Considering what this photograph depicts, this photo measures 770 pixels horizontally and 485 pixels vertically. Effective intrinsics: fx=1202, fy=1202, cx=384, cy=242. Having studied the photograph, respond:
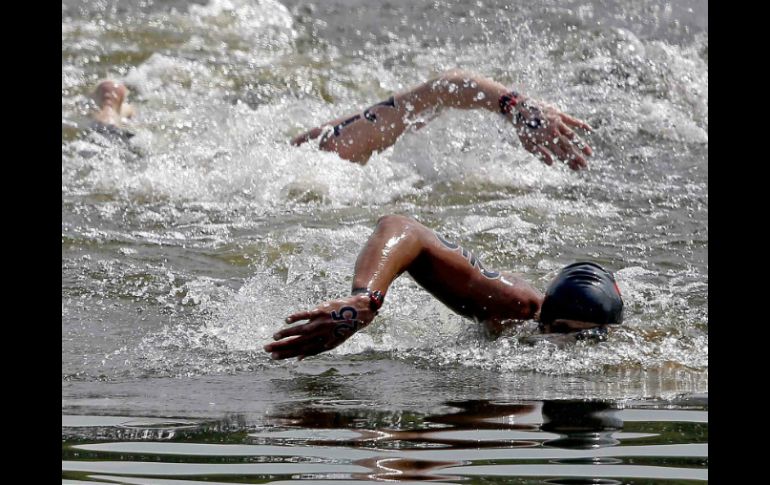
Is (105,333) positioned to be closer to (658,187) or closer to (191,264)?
(191,264)

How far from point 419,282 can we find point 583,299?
720 mm

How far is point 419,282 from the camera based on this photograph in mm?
5309

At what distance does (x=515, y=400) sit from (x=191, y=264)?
285 centimetres

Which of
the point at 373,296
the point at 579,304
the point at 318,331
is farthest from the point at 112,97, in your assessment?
the point at 318,331

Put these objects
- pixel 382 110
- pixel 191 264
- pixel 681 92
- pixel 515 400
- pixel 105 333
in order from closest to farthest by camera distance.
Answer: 1. pixel 515 400
2. pixel 105 333
3. pixel 191 264
4. pixel 382 110
5. pixel 681 92

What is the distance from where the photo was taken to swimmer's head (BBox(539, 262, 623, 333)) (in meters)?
5.14

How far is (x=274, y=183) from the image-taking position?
26.9ft

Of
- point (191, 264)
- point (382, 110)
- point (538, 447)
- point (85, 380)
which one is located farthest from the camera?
point (382, 110)

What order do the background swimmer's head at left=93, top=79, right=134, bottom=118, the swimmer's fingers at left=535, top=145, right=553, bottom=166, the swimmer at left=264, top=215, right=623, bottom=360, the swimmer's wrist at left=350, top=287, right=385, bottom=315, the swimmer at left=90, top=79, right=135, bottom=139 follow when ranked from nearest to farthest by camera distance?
the swimmer's wrist at left=350, top=287, right=385, bottom=315 → the swimmer at left=264, top=215, right=623, bottom=360 → the swimmer's fingers at left=535, top=145, right=553, bottom=166 → the swimmer at left=90, top=79, right=135, bottom=139 → the background swimmer's head at left=93, top=79, right=134, bottom=118

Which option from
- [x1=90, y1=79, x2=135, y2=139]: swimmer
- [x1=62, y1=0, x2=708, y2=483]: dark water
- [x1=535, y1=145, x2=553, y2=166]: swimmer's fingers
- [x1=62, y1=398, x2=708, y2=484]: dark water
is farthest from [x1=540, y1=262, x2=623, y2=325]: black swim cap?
[x1=90, y1=79, x2=135, y2=139]: swimmer

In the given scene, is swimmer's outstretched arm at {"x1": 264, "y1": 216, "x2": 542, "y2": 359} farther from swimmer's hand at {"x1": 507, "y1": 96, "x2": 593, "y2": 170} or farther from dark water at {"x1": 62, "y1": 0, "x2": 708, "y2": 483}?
swimmer's hand at {"x1": 507, "y1": 96, "x2": 593, "y2": 170}

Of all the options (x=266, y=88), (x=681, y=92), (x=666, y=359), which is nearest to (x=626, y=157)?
(x=681, y=92)

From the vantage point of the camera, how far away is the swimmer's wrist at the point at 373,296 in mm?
4383

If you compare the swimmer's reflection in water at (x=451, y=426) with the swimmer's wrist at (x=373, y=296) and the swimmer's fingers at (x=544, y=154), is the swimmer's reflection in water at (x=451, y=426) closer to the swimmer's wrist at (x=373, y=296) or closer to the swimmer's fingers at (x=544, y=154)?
the swimmer's wrist at (x=373, y=296)
